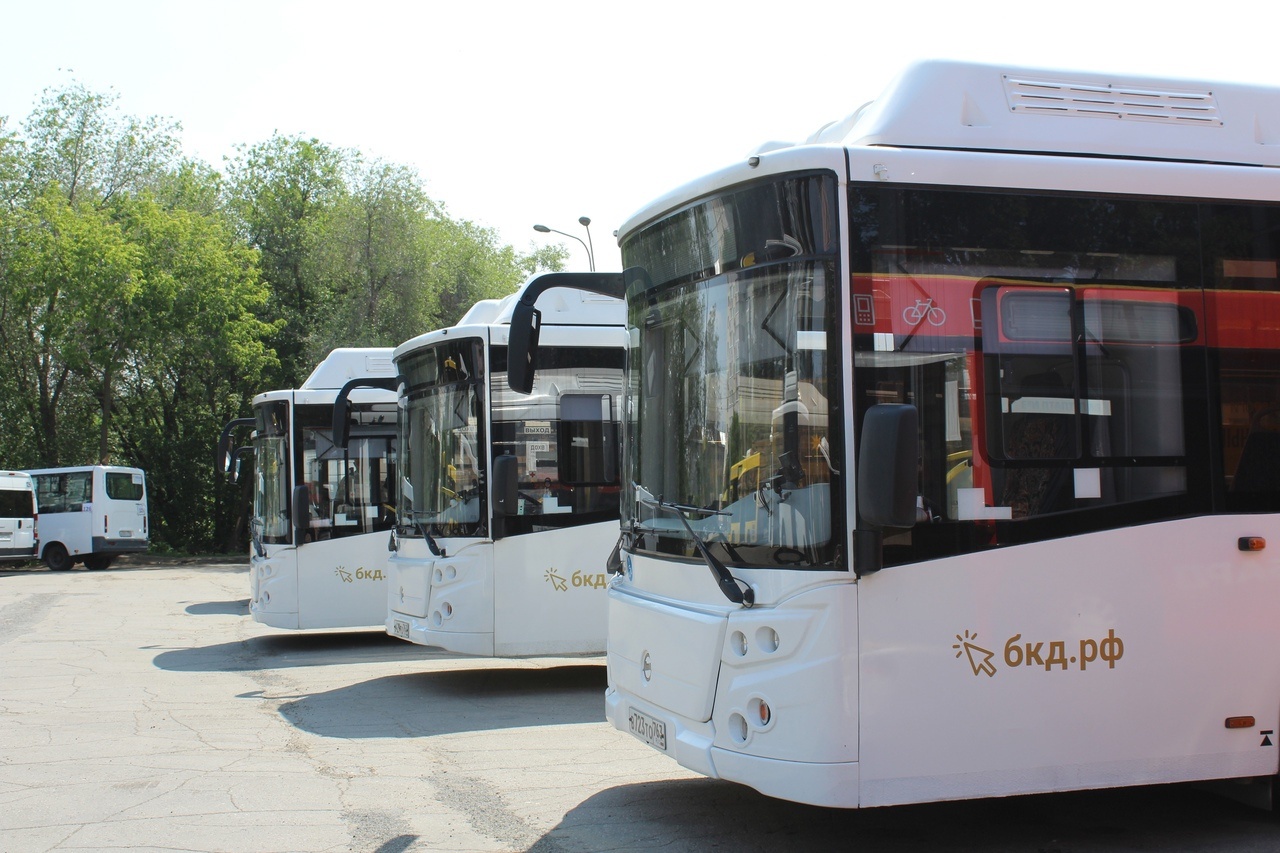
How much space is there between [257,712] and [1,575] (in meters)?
26.6

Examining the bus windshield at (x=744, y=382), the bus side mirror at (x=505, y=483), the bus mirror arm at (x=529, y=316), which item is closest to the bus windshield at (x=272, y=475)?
the bus side mirror at (x=505, y=483)

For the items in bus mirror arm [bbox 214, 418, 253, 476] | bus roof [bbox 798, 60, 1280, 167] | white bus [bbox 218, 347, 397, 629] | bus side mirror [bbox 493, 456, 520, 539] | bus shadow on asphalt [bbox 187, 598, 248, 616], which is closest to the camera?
bus roof [bbox 798, 60, 1280, 167]

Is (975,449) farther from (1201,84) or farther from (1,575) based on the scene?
(1,575)

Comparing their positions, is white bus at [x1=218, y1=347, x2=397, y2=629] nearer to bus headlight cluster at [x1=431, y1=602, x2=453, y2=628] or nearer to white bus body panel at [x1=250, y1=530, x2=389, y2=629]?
white bus body panel at [x1=250, y1=530, x2=389, y2=629]

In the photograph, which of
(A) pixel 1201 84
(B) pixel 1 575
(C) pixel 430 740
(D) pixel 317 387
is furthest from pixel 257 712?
(B) pixel 1 575

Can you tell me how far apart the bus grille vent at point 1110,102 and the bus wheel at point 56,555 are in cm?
3418

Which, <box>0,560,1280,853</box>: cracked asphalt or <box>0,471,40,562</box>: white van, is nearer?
<box>0,560,1280,853</box>: cracked asphalt

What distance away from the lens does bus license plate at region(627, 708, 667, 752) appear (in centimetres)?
585

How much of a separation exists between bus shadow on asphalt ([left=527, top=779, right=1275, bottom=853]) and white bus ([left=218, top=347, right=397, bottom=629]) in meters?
7.70

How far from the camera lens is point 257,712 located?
33.6ft

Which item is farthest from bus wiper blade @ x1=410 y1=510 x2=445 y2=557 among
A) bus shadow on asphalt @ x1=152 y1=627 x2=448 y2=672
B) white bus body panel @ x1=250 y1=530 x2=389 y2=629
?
bus shadow on asphalt @ x1=152 y1=627 x2=448 y2=672

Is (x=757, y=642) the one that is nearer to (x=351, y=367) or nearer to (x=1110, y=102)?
(x=1110, y=102)

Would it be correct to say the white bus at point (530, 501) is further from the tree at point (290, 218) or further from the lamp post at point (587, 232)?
the tree at point (290, 218)

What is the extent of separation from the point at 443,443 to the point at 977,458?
21.0 feet
